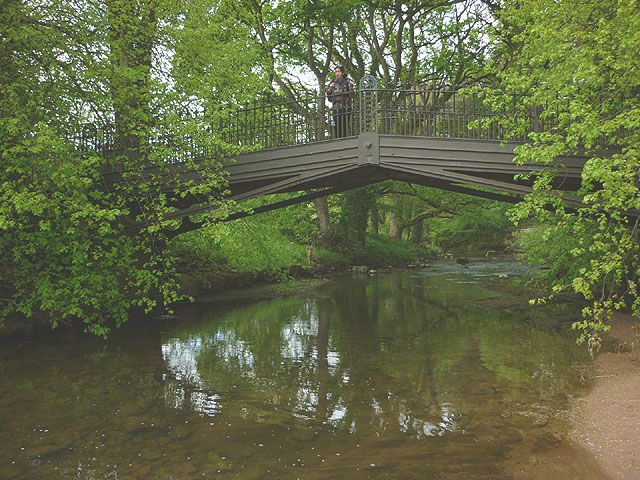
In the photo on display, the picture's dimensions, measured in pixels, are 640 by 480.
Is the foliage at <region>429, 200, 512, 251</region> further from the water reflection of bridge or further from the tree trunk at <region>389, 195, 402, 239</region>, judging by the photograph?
the water reflection of bridge

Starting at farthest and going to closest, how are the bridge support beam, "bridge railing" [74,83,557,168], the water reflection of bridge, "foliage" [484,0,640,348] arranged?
the bridge support beam
the water reflection of bridge
"bridge railing" [74,83,557,168]
"foliage" [484,0,640,348]

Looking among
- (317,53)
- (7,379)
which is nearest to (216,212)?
(7,379)

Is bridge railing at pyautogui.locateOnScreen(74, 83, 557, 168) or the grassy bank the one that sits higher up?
bridge railing at pyautogui.locateOnScreen(74, 83, 557, 168)

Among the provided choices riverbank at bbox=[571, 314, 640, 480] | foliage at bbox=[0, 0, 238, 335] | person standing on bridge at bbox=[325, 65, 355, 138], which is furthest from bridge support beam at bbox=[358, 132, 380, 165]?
riverbank at bbox=[571, 314, 640, 480]

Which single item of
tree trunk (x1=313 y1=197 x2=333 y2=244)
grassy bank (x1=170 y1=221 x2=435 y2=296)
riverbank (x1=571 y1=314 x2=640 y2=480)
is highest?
tree trunk (x1=313 y1=197 x2=333 y2=244)

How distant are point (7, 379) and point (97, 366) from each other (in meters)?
1.41

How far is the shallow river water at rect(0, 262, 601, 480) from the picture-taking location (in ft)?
17.7

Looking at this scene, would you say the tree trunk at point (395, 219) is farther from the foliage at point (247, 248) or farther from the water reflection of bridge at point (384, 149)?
the water reflection of bridge at point (384, 149)

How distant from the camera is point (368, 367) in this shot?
9.02 meters

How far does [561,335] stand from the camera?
11.2m

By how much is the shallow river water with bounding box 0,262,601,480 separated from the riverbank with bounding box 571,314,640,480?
0.21 metres

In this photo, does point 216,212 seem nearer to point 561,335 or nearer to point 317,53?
point 561,335

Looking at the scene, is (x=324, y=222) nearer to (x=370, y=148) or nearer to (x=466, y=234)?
(x=370, y=148)

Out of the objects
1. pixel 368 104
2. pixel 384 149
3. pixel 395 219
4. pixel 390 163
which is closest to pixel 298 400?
pixel 390 163
